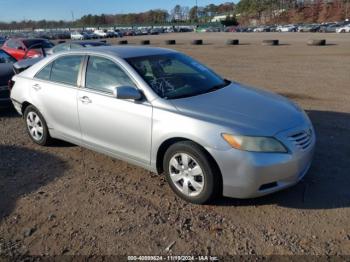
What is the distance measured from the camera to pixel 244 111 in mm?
3900

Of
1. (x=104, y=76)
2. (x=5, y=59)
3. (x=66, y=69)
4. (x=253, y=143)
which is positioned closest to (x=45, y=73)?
(x=66, y=69)

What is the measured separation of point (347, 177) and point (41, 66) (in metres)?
4.45

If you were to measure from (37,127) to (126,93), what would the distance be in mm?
2285

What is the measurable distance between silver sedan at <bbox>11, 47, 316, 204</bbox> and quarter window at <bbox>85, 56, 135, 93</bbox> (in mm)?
13

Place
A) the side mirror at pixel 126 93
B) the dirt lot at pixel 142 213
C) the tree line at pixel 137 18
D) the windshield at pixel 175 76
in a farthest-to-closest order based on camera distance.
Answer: the tree line at pixel 137 18, the windshield at pixel 175 76, the side mirror at pixel 126 93, the dirt lot at pixel 142 213

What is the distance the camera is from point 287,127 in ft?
12.3

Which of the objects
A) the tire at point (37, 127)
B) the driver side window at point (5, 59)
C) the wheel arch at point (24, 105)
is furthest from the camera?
the driver side window at point (5, 59)

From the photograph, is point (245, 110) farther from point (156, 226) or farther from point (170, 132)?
point (156, 226)

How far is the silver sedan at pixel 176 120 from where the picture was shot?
11.6ft

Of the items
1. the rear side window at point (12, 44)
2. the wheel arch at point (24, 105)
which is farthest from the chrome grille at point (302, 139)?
the rear side window at point (12, 44)

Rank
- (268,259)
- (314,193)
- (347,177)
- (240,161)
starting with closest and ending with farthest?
(268,259) → (240,161) → (314,193) → (347,177)

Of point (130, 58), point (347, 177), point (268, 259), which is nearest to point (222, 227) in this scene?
point (268, 259)

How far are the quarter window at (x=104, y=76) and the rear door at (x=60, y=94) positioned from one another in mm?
228

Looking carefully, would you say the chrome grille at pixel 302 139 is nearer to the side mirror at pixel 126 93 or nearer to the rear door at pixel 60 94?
the side mirror at pixel 126 93
